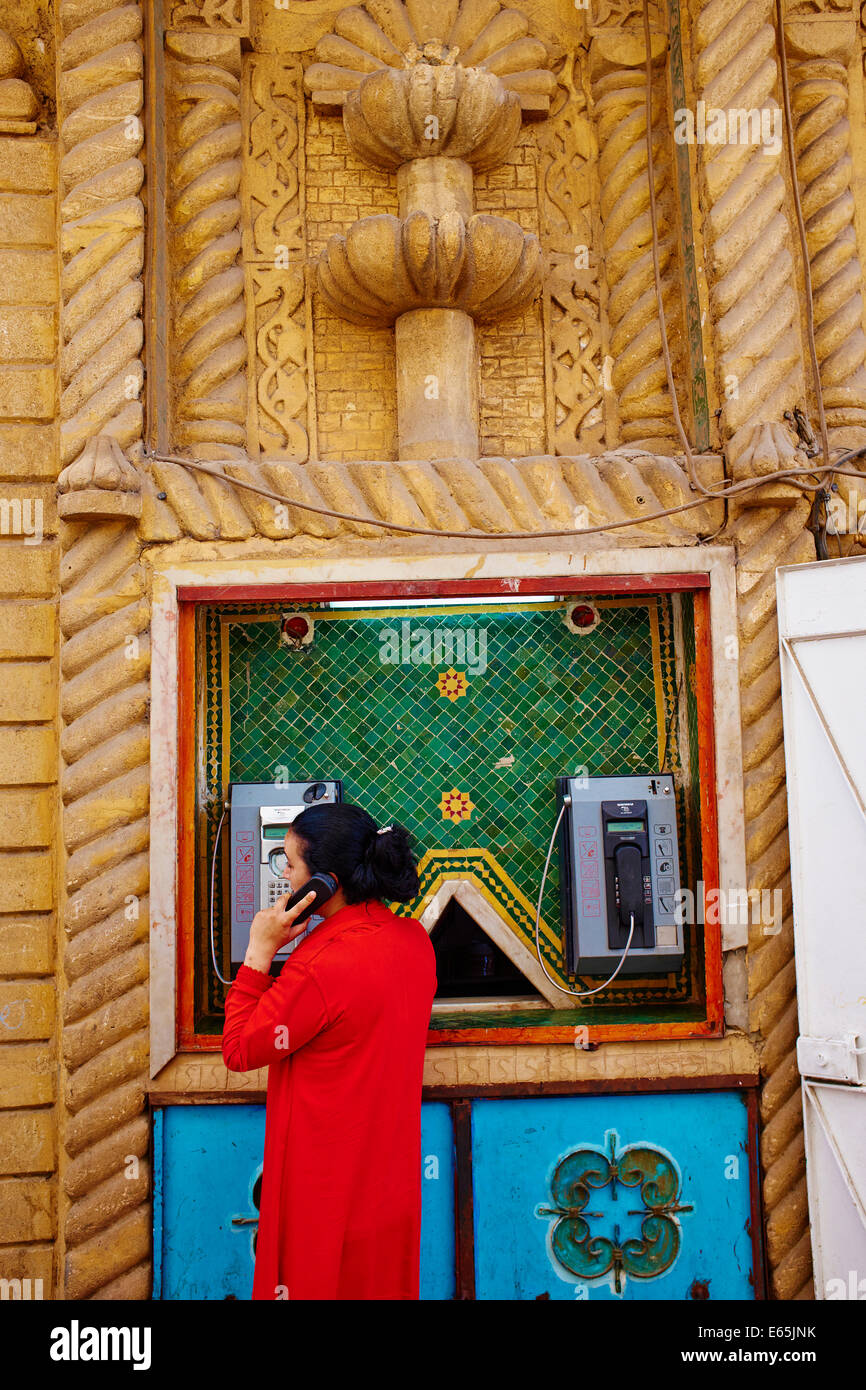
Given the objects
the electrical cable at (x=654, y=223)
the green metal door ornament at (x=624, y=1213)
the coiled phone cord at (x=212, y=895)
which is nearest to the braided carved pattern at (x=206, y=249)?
the coiled phone cord at (x=212, y=895)

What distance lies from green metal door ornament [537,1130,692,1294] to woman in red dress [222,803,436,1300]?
1.08 meters

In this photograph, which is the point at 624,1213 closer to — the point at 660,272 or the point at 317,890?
the point at 317,890

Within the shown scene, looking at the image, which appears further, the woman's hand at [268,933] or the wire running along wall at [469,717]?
the wire running along wall at [469,717]

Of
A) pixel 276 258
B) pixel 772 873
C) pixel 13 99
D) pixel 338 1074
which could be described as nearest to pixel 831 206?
pixel 276 258

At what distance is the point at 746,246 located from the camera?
156 inches

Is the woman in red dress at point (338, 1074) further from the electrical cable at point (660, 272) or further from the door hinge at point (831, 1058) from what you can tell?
the electrical cable at point (660, 272)

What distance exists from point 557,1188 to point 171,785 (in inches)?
77.2

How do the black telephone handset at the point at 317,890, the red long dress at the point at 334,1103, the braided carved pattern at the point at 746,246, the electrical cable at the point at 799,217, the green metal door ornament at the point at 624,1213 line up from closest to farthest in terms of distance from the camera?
the red long dress at the point at 334,1103 < the black telephone handset at the point at 317,890 < the green metal door ornament at the point at 624,1213 < the braided carved pattern at the point at 746,246 < the electrical cable at the point at 799,217

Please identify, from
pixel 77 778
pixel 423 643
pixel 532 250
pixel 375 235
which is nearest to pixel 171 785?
pixel 77 778

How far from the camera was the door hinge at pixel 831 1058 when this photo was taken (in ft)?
11.2

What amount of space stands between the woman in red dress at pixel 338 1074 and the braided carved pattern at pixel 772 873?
154 cm

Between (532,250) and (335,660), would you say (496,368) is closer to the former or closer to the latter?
(532,250)

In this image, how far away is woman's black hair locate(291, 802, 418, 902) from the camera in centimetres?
273

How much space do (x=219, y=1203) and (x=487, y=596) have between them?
2.33 m
